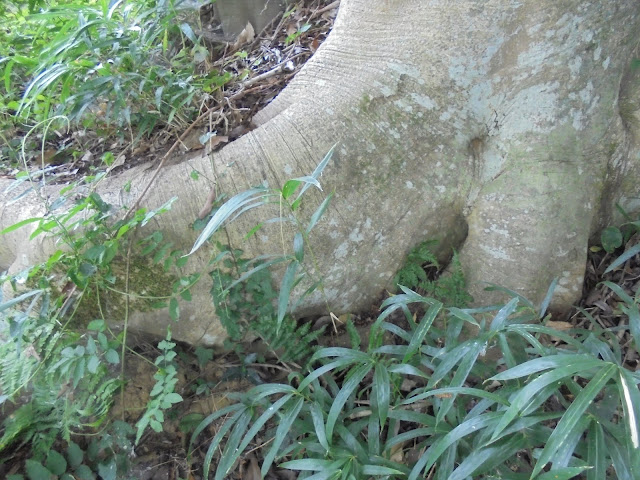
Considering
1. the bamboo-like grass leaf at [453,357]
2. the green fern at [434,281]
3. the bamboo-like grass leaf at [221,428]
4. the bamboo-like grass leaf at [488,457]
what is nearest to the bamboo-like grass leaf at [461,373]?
the bamboo-like grass leaf at [453,357]

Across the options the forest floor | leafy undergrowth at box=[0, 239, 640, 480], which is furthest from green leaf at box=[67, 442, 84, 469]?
the forest floor

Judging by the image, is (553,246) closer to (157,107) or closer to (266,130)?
(266,130)

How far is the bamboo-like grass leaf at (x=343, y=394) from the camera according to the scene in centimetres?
145

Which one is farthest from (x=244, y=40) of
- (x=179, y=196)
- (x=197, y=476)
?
(x=197, y=476)

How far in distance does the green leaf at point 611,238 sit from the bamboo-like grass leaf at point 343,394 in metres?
1.19

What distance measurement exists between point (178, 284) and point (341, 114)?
84 cm

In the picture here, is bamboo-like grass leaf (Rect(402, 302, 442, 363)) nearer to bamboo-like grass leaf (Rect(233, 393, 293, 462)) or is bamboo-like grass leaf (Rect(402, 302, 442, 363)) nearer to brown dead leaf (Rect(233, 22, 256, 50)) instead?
bamboo-like grass leaf (Rect(233, 393, 293, 462))

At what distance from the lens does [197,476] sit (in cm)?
188

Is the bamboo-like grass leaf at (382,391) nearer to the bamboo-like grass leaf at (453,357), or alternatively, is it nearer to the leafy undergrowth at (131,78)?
the bamboo-like grass leaf at (453,357)

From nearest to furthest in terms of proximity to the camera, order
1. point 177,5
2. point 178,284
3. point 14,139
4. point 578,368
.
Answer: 1. point 578,368
2. point 178,284
3. point 177,5
4. point 14,139

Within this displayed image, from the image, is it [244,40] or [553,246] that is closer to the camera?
[553,246]

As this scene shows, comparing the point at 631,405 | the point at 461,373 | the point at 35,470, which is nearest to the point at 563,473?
the point at 631,405

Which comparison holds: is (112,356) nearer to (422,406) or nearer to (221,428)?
(221,428)

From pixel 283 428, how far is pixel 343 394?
197mm
